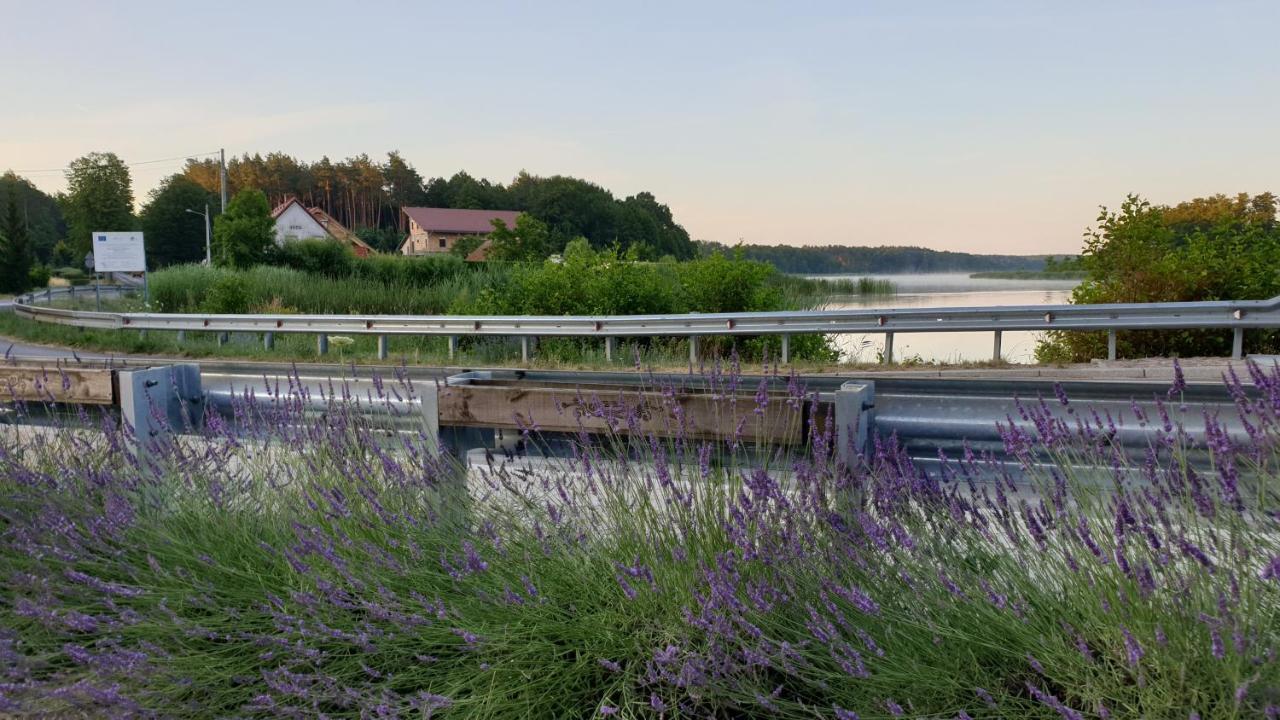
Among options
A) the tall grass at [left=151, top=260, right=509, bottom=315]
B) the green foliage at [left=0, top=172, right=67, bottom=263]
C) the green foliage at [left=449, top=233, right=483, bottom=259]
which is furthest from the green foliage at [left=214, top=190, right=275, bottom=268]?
the green foliage at [left=0, top=172, right=67, bottom=263]

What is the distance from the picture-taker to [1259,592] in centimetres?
233

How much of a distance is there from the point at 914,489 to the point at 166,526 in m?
2.78

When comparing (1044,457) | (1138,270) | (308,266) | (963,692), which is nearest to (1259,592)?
(963,692)

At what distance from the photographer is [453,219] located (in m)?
115

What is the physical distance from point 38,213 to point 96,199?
4598cm

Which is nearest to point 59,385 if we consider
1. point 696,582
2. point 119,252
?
point 696,582

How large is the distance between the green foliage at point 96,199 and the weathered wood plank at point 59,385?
109006 mm

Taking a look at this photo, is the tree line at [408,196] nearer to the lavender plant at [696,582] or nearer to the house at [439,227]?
the house at [439,227]

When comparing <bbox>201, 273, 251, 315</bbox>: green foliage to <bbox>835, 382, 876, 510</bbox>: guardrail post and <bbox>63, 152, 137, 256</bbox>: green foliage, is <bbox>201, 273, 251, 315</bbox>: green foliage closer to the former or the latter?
<bbox>835, 382, 876, 510</bbox>: guardrail post

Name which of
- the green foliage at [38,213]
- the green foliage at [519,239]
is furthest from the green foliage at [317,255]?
the green foliage at [38,213]

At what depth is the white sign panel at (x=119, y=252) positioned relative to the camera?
119 feet

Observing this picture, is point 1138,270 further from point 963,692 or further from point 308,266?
point 308,266

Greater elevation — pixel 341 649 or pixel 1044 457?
pixel 1044 457

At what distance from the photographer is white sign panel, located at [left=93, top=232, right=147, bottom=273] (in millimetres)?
36219
